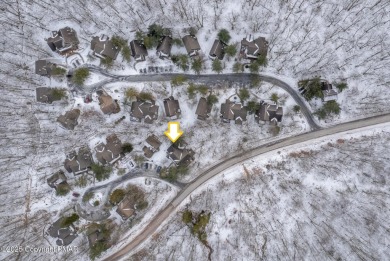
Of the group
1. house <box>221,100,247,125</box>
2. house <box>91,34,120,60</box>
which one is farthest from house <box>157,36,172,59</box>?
house <box>221,100,247,125</box>

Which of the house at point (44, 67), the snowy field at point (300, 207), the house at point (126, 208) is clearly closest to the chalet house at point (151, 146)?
the house at point (126, 208)

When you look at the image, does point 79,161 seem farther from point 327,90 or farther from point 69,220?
point 327,90

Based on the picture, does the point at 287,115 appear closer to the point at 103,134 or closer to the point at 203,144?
the point at 203,144

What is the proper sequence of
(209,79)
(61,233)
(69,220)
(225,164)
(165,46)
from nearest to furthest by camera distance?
(165,46) → (61,233) → (69,220) → (209,79) → (225,164)

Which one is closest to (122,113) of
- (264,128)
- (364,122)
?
(264,128)

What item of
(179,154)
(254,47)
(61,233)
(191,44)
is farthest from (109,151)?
(254,47)

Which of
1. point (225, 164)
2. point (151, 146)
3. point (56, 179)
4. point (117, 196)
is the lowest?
point (117, 196)

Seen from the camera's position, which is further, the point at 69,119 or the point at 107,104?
the point at 69,119
